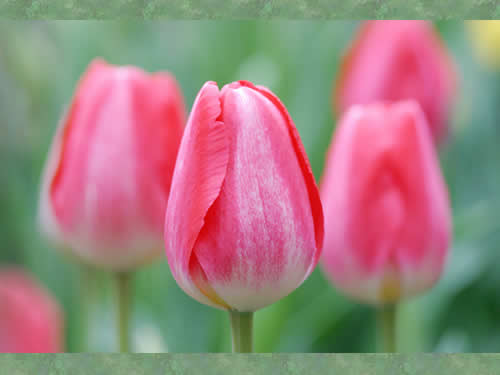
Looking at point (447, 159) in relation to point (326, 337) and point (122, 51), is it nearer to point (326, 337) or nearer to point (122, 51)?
point (326, 337)

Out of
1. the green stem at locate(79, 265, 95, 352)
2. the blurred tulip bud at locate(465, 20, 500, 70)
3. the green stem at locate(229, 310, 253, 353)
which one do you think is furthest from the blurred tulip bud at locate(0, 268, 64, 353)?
the blurred tulip bud at locate(465, 20, 500, 70)

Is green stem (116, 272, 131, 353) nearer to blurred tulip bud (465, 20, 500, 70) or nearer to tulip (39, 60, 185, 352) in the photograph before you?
tulip (39, 60, 185, 352)

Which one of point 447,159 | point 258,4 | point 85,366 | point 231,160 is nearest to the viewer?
point 231,160

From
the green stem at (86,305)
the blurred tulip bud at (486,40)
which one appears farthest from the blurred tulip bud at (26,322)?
the blurred tulip bud at (486,40)

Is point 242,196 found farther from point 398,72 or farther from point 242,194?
point 398,72

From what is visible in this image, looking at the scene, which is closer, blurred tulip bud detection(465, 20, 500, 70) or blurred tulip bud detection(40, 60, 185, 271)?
blurred tulip bud detection(40, 60, 185, 271)

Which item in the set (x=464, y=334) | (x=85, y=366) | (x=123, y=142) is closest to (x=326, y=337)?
(x=464, y=334)
